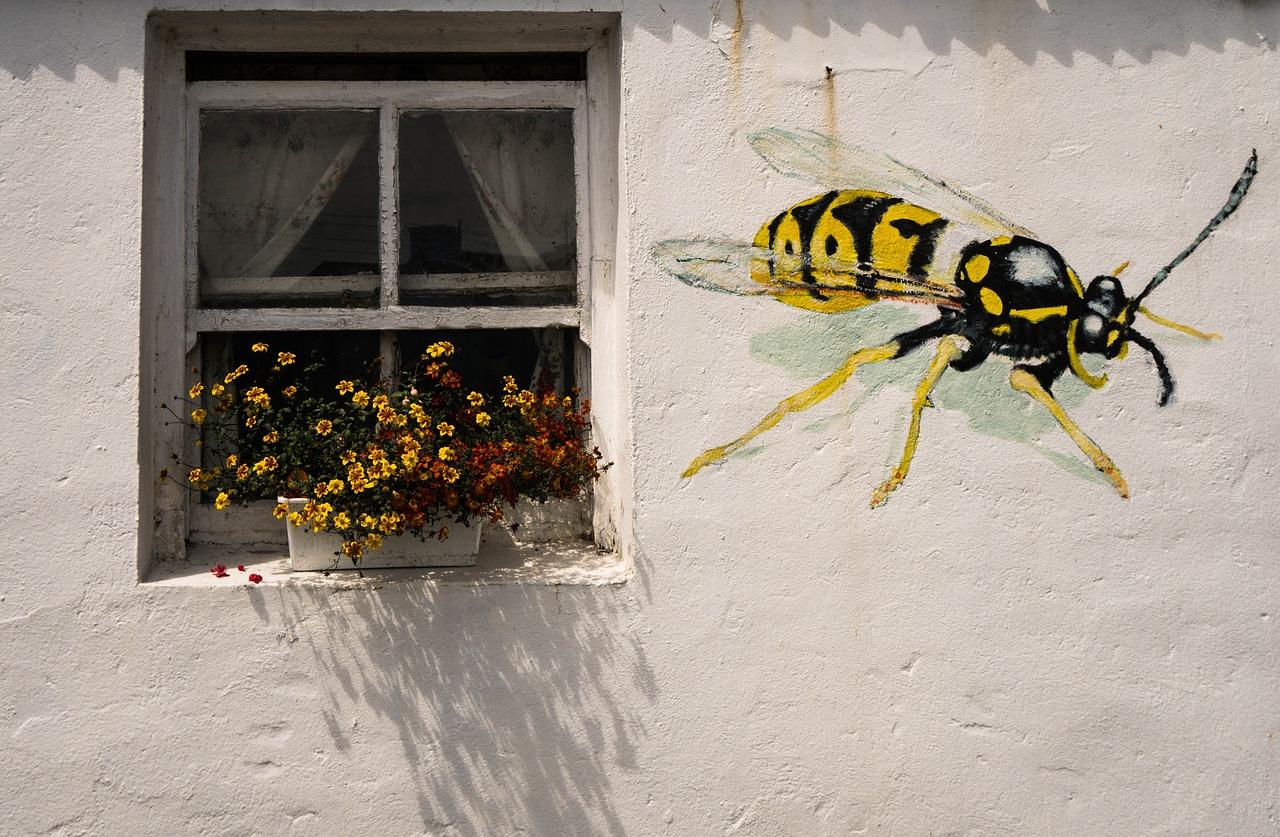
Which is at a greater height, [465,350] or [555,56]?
[555,56]

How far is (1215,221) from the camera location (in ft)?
9.86

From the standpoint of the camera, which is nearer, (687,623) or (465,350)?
(687,623)

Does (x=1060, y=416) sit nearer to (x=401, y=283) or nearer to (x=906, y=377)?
(x=906, y=377)

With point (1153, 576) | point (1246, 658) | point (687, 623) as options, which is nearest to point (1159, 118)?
point (1153, 576)

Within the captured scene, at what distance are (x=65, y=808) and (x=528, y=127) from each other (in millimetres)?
2357

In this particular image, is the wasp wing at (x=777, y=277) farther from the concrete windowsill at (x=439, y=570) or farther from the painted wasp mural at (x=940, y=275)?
the concrete windowsill at (x=439, y=570)

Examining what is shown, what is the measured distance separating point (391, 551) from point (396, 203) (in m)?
1.08

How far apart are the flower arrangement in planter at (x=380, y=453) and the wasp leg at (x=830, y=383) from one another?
13.8 inches

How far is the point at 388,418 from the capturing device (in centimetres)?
276

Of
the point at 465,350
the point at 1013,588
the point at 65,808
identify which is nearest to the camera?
the point at 65,808

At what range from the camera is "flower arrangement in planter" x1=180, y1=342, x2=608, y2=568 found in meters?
2.70

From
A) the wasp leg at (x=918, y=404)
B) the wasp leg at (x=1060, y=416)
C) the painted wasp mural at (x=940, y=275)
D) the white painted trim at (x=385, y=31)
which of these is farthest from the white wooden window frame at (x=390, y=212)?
the wasp leg at (x=1060, y=416)

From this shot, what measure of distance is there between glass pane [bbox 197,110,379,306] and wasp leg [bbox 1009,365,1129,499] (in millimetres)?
1977

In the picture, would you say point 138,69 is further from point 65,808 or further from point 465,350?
point 65,808
